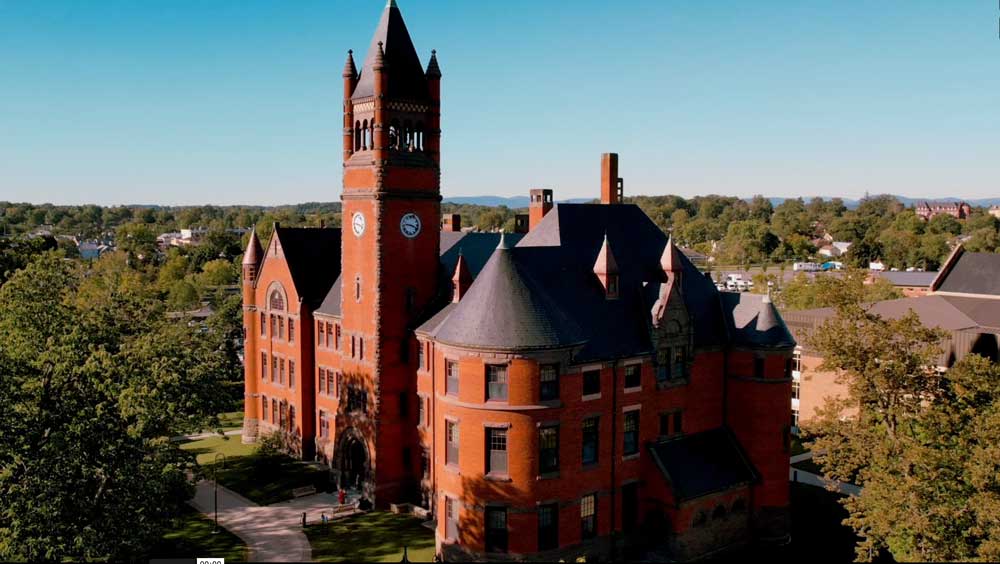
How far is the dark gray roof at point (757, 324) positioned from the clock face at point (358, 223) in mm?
23482

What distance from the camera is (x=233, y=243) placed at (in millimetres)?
182625

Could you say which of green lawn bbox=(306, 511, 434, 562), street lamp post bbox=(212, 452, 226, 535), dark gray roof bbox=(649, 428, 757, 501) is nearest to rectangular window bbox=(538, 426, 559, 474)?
dark gray roof bbox=(649, 428, 757, 501)

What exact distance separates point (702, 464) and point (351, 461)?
23.2 metres

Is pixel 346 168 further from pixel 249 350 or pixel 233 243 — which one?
pixel 233 243

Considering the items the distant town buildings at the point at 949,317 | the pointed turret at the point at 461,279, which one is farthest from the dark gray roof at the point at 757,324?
the pointed turret at the point at 461,279

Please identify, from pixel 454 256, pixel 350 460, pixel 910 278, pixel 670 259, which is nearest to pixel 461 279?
pixel 454 256

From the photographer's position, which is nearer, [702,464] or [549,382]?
[549,382]

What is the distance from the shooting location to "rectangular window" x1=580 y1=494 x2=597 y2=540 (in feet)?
135

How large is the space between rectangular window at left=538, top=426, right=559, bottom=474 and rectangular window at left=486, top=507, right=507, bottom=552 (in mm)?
2956

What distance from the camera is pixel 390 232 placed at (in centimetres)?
4794

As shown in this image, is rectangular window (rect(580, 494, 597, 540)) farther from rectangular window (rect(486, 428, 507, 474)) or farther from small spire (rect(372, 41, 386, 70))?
small spire (rect(372, 41, 386, 70))

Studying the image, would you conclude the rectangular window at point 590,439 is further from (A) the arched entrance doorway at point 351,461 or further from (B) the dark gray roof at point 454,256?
(A) the arched entrance doorway at point 351,461

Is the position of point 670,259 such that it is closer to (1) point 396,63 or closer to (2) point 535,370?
(2) point 535,370

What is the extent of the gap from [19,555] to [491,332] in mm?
21718
